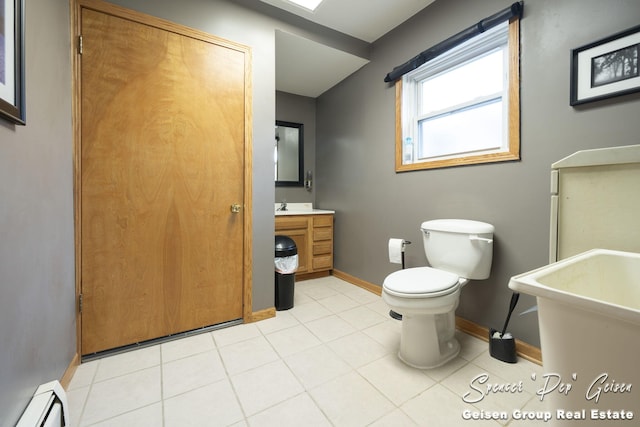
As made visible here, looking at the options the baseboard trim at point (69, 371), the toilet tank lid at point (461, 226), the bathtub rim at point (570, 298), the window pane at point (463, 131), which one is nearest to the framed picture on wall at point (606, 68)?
the window pane at point (463, 131)

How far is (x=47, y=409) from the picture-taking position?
908 millimetres

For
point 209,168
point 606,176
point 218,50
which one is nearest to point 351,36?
point 218,50

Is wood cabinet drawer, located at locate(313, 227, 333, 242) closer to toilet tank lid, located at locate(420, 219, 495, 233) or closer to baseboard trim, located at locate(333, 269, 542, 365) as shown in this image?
baseboard trim, located at locate(333, 269, 542, 365)

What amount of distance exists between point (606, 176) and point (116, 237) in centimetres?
249

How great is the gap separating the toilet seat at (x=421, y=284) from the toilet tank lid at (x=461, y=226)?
282 millimetres

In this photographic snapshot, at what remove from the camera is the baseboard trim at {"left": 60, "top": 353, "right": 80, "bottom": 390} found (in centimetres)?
124

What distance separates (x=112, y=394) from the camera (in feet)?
4.01

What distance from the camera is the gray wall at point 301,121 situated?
3182 mm

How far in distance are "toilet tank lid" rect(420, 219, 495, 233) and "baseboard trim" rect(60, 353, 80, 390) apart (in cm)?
217

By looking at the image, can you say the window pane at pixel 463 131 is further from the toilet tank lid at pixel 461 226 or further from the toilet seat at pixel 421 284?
the toilet seat at pixel 421 284

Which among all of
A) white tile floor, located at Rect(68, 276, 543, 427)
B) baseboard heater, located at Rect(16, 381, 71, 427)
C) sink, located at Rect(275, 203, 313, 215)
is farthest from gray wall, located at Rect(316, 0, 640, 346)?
baseboard heater, located at Rect(16, 381, 71, 427)

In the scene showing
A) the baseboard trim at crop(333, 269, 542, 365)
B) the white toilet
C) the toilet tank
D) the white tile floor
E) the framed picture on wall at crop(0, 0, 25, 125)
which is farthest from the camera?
the toilet tank

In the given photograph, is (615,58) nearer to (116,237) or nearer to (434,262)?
(434,262)

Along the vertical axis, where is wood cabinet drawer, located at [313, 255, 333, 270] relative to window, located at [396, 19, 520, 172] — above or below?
below
